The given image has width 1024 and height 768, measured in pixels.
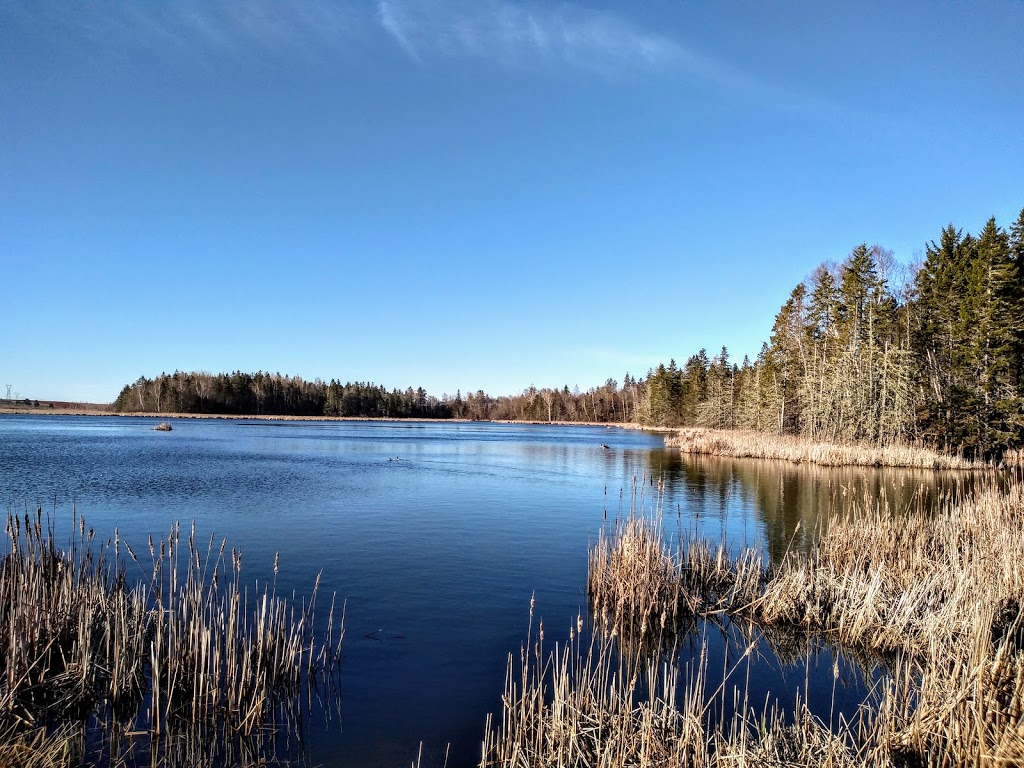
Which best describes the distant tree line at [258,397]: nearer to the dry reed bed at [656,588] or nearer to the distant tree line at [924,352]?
the distant tree line at [924,352]

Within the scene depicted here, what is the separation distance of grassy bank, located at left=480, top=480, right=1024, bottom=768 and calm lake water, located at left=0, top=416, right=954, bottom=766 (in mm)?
591

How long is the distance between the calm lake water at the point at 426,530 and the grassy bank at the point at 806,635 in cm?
59

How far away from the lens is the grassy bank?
14.8ft

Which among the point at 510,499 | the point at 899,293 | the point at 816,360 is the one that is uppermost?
the point at 899,293

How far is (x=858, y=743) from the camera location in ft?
18.0

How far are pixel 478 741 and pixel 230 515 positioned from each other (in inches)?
548

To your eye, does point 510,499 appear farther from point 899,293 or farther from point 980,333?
point 899,293

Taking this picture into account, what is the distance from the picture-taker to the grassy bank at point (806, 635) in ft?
14.8

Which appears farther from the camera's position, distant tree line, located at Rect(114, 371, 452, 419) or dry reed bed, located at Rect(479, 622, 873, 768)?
distant tree line, located at Rect(114, 371, 452, 419)

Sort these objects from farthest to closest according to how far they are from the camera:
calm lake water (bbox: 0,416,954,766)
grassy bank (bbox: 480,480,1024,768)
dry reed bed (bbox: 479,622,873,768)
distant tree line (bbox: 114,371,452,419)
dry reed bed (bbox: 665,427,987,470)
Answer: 1. distant tree line (bbox: 114,371,452,419)
2. dry reed bed (bbox: 665,427,987,470)
3. calm lake water (bbox: 0,416,954,766)
4. grassy bank (bbox: 480,480,1024,768)
5. dry reed bed (bbox: 479,622,873,768)

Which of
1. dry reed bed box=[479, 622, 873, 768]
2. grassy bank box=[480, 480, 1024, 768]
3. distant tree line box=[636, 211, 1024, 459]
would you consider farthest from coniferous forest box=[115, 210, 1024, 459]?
dry reed bed box=[479, 622, 873, 768]

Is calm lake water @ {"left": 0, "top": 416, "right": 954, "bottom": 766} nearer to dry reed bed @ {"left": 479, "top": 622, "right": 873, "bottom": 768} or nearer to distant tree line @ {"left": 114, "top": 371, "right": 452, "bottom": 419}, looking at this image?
dry reed bed @ {"left": 479, "top": 622, "right": 873, "bottom": 768}

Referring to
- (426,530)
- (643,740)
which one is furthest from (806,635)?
(426,530)

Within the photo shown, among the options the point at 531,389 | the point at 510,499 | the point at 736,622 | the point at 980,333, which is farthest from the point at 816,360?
the point at 531,389
